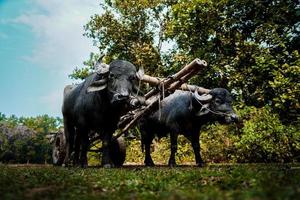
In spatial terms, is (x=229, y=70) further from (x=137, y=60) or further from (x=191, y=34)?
(x=137, y=60)

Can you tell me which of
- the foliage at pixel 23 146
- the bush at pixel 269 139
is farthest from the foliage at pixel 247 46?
the foliage at pixel 23 146

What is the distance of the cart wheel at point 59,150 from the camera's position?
14.3 m

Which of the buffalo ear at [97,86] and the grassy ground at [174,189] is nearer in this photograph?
the grassy ground at [174,189]

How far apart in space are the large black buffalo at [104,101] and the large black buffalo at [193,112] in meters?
1.74

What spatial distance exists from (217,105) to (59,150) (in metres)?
5.80

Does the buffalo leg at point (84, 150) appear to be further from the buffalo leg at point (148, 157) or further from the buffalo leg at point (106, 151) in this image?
the buffalo leg at point (148, 157)

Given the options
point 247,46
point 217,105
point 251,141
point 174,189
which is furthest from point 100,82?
point 247,46

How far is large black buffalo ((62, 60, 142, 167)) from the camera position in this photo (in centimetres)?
1090

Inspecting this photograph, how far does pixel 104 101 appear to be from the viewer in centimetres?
1145

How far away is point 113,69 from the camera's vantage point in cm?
1112

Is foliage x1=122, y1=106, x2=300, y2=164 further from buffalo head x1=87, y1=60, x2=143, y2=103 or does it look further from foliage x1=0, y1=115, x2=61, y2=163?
foliage x1=0, y1=115, x2=61, y2=163

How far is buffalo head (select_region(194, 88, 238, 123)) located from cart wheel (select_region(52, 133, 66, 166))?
16.0 ft

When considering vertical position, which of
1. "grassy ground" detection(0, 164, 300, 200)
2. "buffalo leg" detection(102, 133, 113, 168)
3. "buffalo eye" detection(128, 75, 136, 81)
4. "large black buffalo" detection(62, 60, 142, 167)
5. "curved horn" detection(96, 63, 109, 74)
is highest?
"curved horn" detection(96, 63, 109, 74)

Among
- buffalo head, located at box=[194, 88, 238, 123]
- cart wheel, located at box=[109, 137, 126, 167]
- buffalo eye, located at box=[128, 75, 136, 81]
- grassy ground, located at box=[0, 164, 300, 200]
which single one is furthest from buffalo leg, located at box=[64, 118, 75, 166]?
grassy ground, located at box=[0, 164, 300, 200]
